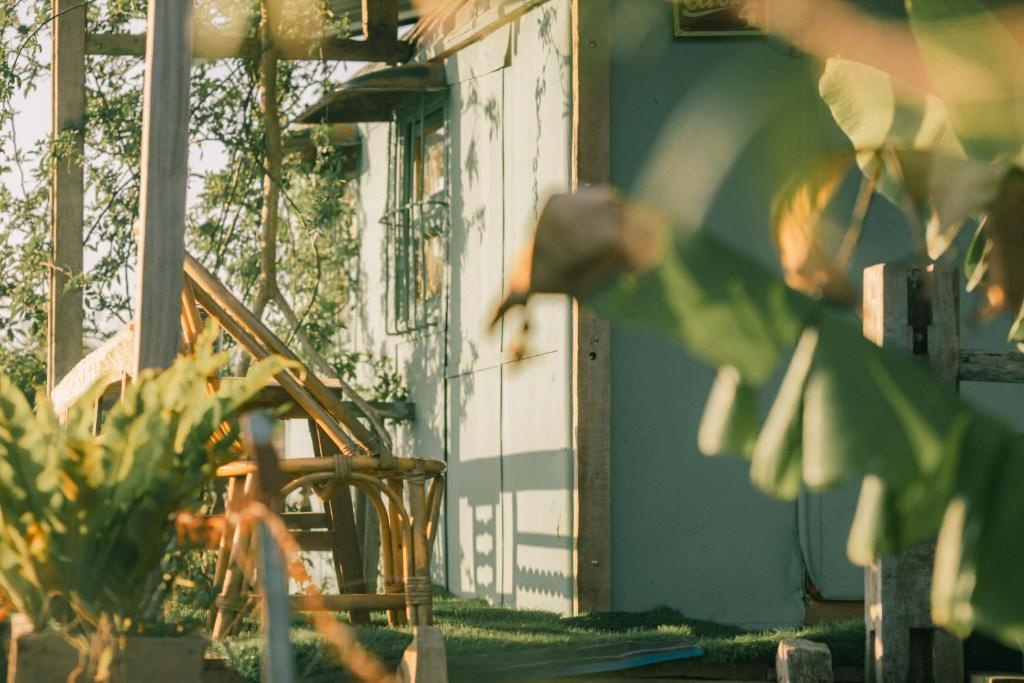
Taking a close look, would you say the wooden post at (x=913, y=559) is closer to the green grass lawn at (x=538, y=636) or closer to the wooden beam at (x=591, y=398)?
the green grass lawn at (x=538, y=636)

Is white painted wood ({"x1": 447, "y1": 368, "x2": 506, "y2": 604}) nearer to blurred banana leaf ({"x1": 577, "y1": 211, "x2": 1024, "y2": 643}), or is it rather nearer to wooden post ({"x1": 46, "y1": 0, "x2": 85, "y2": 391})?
wooden post ({"x1": 46, "y1": 0, "x2": 85, "y2": 391})

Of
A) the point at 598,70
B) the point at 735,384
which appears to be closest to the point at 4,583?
the point at 735,384

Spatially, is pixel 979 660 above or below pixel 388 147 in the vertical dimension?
below

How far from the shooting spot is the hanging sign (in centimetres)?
777

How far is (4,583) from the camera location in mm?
2959

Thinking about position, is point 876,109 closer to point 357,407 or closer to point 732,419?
point 732,419

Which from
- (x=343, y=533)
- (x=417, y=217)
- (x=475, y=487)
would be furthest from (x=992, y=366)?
(x=417, y=217)

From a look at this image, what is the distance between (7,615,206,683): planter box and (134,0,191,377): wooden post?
969mm

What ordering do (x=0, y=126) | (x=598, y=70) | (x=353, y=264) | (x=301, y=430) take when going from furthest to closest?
1. (x=301, y=430)
2. (x=353, y=264)
3. (x=0, y=126)
4. (x=598, y=70)

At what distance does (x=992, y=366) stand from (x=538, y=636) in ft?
6.77

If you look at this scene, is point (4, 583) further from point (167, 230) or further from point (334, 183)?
point (334, 183)

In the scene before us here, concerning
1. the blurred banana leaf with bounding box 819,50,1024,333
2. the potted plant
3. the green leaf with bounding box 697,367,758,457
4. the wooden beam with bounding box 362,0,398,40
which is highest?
the wooden beam with bounding box 362,0,398,40

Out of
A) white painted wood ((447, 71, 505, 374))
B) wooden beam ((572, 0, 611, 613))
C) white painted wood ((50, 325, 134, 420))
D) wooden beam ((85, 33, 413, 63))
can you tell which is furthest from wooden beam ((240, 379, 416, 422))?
wooden beam ((85, 33, 413, 63))

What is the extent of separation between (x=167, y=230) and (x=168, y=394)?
2.90ft
